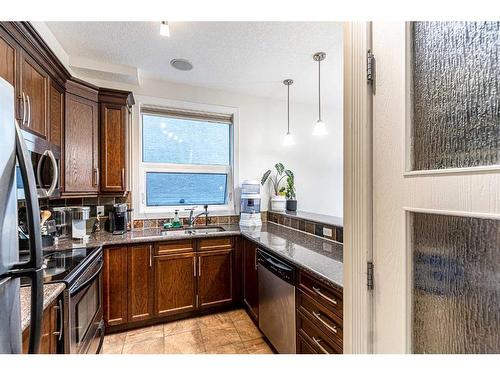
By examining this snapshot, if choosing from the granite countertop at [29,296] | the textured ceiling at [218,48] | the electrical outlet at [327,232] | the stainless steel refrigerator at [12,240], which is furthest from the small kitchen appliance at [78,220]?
the electrical outlet at [327,232]

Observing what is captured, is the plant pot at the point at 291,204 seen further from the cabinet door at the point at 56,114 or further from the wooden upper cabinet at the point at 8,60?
the wooden upper cabinet at the point at 8,60

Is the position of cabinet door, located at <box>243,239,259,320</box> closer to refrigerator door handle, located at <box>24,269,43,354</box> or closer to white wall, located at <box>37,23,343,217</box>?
white wall, located at <box>37,23,343,217</box>

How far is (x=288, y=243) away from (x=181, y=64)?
85.1 inches

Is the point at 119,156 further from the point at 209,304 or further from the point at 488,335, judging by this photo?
the point at 488,335

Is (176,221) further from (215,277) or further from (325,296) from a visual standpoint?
(325,296)

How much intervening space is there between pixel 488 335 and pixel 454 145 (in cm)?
44

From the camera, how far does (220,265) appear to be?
8.18 ft

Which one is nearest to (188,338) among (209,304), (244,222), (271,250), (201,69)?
(209,304)

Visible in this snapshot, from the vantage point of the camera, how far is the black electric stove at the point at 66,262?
1304 millimetres

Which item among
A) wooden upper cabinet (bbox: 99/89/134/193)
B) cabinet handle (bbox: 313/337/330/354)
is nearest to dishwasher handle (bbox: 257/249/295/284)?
cabinet handle (bbox: 313/337/330/354)

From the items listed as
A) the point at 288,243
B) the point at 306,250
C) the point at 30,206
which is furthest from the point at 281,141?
the point at 30,206

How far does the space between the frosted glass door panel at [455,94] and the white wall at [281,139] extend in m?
2.16

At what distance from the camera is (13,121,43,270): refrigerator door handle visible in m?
0.68

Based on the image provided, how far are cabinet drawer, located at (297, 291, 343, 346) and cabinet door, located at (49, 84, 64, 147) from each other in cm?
227
